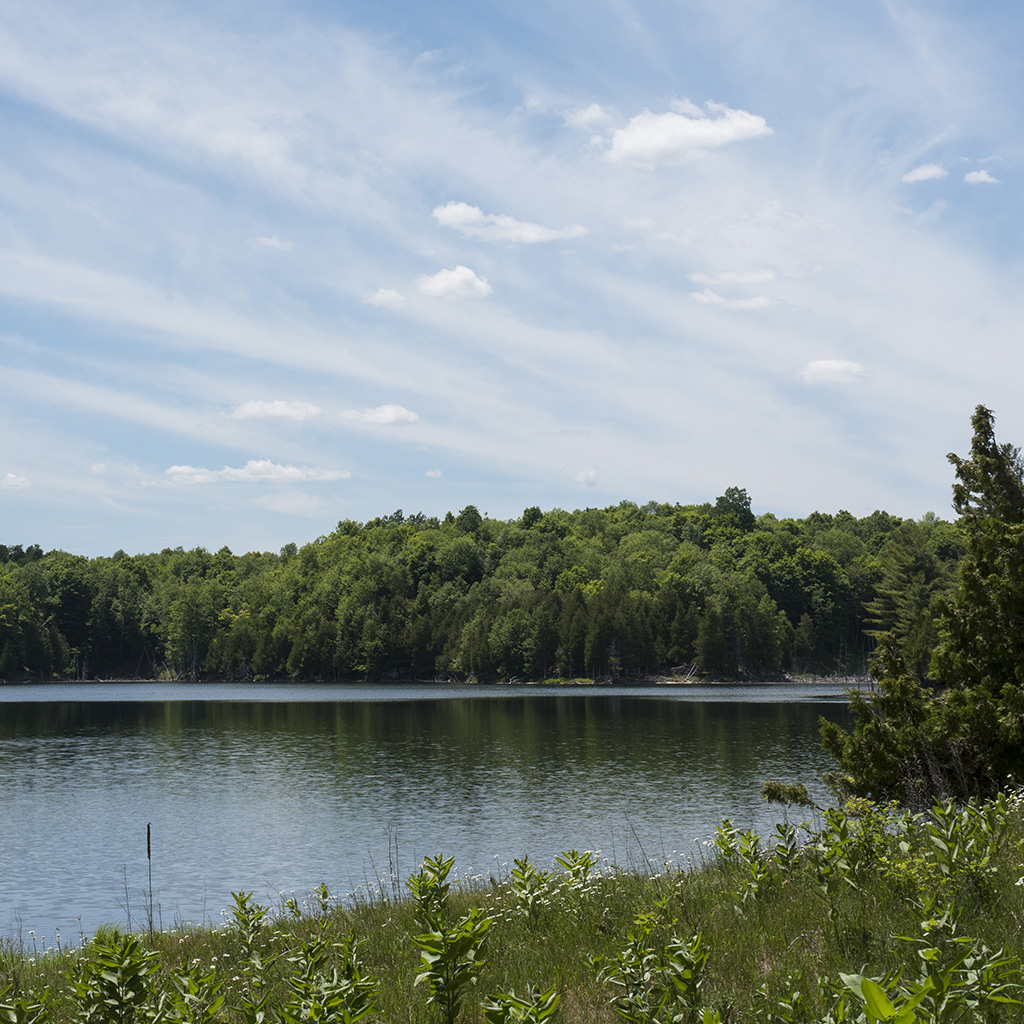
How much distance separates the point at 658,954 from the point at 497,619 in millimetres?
150711

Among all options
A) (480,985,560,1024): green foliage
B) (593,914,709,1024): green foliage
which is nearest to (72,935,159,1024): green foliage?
(480,985,560,1024): green foliage

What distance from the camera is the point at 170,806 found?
1443 inches

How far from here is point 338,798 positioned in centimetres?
3819

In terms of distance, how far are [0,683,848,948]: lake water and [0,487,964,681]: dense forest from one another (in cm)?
7159

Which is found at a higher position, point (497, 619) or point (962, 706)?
point (962, 706)

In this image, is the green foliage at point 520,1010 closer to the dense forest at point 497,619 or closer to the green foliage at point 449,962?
the green foliage at point 449,962

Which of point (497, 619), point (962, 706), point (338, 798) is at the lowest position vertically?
point (338, 798)

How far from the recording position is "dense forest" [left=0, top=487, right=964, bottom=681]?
151m

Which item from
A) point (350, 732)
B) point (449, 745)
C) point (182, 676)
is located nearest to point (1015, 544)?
point (449, 745)

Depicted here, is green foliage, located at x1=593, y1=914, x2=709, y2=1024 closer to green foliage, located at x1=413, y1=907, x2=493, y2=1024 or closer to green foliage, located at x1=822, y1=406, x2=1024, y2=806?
green foliage, located at x1=413, y1=907, x2=493, y2=1024

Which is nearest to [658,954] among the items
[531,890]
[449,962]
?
[449,962]

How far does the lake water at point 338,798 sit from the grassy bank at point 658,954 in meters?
6.31

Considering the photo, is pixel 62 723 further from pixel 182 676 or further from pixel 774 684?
pixel 182 676

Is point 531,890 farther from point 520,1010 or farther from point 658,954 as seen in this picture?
point 520,1010
